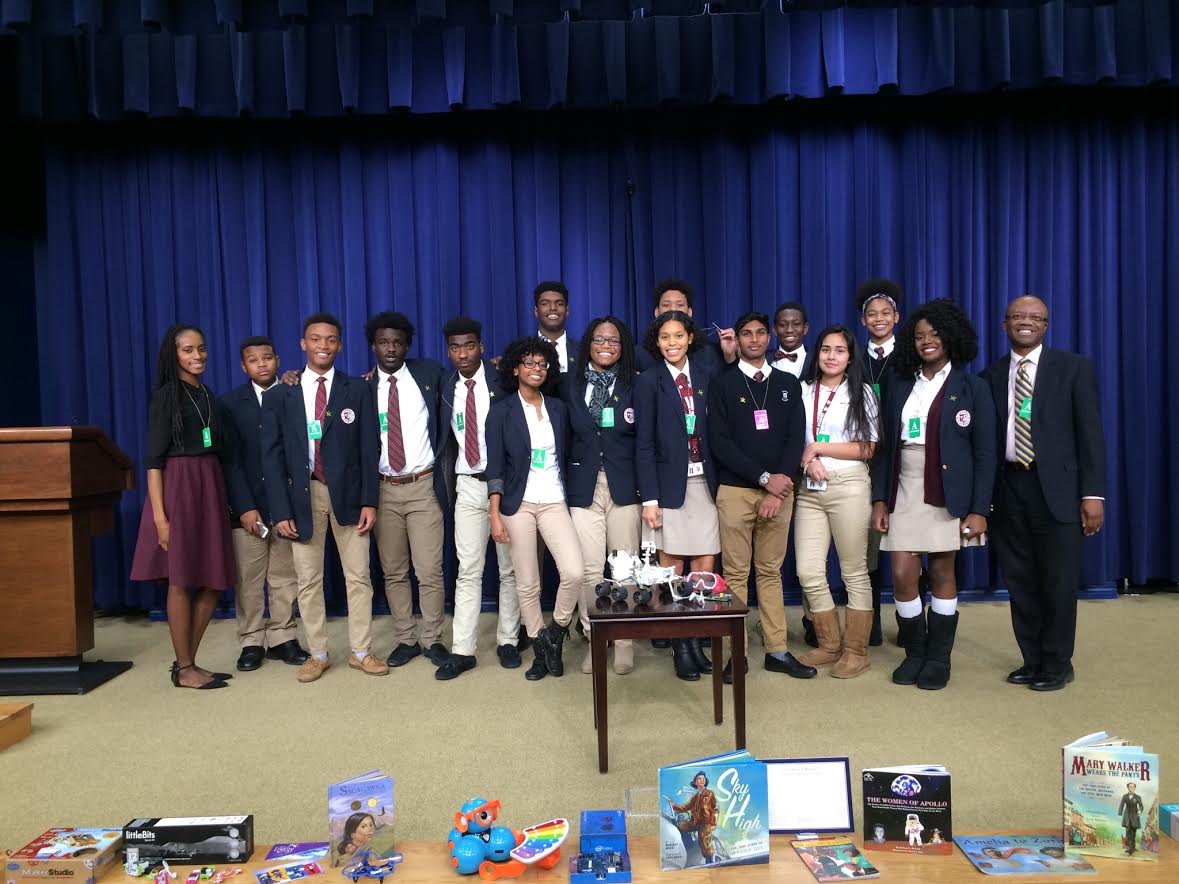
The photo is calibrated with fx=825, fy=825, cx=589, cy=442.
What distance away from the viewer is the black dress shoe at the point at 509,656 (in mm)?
4305

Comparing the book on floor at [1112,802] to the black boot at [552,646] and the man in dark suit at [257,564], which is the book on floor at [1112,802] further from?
the man in dark suit at [257,564]

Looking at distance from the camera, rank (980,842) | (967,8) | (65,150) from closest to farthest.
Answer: (980,842) → (967,8) → (65,150)

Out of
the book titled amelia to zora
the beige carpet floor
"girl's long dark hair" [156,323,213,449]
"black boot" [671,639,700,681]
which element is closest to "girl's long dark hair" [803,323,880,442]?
the beige carpet floor

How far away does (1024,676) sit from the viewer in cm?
386

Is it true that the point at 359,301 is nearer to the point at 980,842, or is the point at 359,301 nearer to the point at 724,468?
the point at 724,468

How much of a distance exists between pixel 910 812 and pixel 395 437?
10.1 feet

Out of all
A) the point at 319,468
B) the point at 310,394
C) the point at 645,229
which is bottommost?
the point at 319,468

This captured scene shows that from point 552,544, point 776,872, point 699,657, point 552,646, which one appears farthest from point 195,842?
point 699,657

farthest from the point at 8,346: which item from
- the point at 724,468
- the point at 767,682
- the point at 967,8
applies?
the point at 967,8

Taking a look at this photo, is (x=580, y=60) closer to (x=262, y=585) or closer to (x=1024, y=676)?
(x=262, y=585)

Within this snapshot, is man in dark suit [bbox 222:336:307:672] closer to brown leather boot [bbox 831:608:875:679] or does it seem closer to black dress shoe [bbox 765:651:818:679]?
black dress shoe [bbox 765:651:818:679]

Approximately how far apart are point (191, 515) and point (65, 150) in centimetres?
332

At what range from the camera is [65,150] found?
18.6 feet

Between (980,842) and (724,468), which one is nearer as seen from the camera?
(980,842)
